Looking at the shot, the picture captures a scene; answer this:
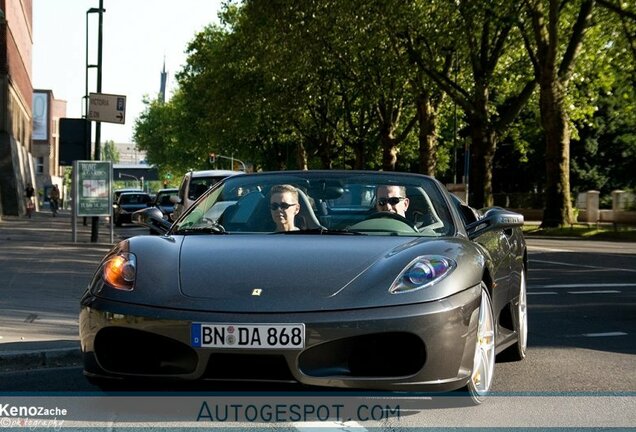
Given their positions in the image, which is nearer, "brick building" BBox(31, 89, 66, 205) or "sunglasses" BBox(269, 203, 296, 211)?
"sunglasses" BBox(269, 203, 296, 211)

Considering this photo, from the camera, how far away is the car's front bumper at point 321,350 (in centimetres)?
490

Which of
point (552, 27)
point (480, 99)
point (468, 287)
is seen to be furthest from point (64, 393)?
point (480, 99)

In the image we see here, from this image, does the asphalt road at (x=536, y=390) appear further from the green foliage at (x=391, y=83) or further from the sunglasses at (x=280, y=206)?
the green foliage at (x=391, y=83)

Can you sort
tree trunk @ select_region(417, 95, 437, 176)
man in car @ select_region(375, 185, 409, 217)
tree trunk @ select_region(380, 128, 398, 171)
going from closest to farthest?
1. man in car @ select_region(375, 185, 409, 217)
2. tree trunk @ select_region(417, 95, 437, 176)
3. tree trunk @ select_region(380, 128, 398, 171)

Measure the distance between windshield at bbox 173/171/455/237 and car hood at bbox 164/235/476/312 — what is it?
0.38m

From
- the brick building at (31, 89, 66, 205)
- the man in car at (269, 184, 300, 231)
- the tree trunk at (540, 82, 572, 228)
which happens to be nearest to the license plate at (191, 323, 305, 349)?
the man in car at (269, 184, 300, 231)

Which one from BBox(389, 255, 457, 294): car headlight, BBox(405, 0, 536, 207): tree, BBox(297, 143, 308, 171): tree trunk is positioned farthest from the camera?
BBox(297, 143, 308, 171): tree trunk

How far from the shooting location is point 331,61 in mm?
51156

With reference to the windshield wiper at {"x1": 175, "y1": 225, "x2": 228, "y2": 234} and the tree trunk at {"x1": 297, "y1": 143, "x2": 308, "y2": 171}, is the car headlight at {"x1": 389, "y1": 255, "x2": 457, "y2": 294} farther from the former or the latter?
the tree trunk at {"x1": 297, "y1": 143, "x2": 308, "y2": 171}

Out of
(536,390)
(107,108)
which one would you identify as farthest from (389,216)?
(107,108)

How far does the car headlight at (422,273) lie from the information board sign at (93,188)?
2039 centimetres

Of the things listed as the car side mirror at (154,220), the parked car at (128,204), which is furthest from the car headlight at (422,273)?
the parked car at (128,204)

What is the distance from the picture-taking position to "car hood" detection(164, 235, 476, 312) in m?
5.01

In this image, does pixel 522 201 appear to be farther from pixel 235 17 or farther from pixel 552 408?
pixel 552 408
